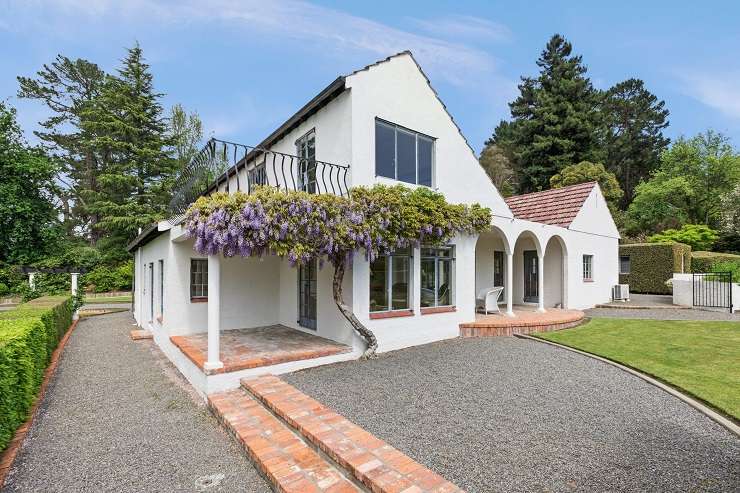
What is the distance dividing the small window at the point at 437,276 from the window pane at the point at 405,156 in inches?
72.2

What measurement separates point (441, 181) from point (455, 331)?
13.1 feet

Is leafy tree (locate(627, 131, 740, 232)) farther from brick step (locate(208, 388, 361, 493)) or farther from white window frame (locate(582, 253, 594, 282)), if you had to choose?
brick step (locate(208, 388, 361, 493))

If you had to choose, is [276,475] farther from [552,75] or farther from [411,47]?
[552,75]

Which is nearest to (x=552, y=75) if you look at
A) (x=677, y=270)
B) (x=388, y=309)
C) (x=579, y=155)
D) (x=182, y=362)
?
(x=579, y=155)

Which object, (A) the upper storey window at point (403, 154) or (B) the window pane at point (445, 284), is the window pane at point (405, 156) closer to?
(A) the upper storey window at point (403, 154)

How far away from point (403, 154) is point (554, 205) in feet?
33.6

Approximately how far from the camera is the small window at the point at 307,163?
914cm

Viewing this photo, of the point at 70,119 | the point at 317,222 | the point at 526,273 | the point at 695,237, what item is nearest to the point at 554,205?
the point at 526,273

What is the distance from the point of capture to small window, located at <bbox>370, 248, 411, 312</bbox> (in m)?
8.30

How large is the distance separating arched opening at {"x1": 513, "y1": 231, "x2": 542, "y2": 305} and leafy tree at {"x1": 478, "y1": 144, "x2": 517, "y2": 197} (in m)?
24.2

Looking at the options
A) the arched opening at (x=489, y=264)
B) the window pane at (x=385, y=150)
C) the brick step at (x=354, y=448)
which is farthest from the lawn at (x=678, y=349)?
the window pane at (x=385, y=150)

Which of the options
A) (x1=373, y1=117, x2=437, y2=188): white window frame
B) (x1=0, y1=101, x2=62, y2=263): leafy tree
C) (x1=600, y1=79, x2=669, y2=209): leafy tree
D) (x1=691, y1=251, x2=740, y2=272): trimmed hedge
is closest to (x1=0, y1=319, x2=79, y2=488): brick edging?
(x1=373, y1=117, x2=437, y2=188): white window frame

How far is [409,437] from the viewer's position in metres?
4.20

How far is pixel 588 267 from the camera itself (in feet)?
52.2
